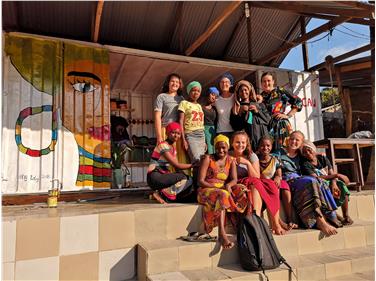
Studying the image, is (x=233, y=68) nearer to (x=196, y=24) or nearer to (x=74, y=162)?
(x=196, y=24)

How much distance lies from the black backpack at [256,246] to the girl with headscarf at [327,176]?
1130 mm

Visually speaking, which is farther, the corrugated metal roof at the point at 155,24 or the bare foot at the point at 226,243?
the corrugated metal roof at the point at 155,24

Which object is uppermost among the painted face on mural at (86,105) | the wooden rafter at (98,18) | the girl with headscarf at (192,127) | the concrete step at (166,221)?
the wooden rafter at (98,18)

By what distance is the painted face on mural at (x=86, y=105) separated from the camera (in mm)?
4605

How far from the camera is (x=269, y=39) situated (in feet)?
22.1

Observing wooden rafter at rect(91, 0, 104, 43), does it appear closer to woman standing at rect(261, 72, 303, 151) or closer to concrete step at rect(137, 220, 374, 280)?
woman standing at rect(261, 72, 303, 151)

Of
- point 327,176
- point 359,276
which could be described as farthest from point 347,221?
point 359,276

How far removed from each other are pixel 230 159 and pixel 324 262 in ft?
4.30

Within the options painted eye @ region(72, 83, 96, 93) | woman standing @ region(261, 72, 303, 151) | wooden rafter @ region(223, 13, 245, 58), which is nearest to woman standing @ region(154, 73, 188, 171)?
woman standing @ region(261, 72, 303, 151)

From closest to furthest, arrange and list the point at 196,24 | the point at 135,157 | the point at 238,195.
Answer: the point at 238,195, the point at 196,24, the point at 135,157

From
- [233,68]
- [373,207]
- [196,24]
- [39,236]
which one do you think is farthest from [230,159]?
[196,24]

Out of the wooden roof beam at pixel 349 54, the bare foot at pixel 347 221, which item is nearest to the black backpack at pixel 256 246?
the bare foot at pixel 347 221

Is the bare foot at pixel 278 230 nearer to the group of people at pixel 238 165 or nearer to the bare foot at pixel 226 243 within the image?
the group of people at pixel 238 165

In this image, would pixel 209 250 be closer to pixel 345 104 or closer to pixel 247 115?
pixel 247 115
